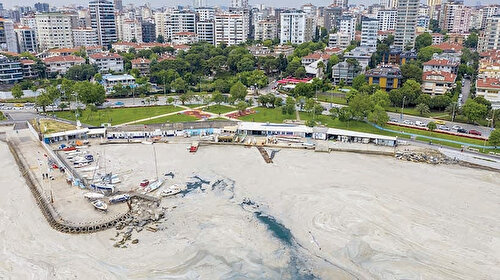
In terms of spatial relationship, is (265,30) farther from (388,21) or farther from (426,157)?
(426,157)

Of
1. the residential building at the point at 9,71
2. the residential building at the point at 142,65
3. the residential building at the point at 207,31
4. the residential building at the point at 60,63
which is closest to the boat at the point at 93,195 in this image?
the residential building at the point at 9,71

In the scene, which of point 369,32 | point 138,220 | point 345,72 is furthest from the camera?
point 369,32

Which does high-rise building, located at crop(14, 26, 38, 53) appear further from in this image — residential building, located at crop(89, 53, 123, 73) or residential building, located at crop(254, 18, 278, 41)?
residential building, located at crop(254, 18, 278, 41)

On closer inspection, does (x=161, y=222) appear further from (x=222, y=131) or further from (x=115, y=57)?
(x=115, y=57)

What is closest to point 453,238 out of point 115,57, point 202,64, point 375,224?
point 375,224

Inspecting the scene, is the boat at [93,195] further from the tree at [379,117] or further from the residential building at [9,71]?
the residential building at [9,71]

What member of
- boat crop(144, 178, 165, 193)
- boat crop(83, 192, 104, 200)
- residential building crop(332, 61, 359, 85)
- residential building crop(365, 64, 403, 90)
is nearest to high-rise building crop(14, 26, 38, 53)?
residential building crop(332, 61, 359, 85)

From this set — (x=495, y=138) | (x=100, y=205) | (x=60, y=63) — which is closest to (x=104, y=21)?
(x=60, y=63)
